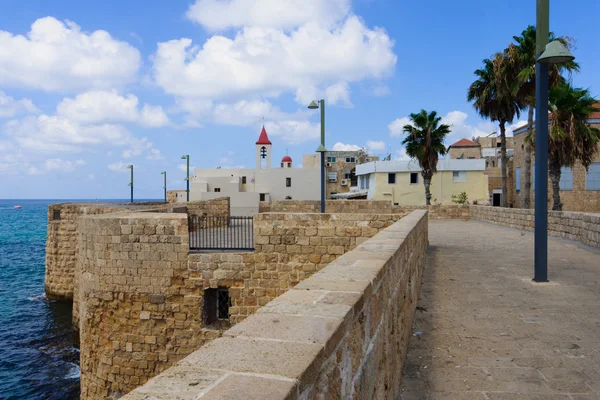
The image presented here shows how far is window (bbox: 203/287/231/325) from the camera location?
390 inches

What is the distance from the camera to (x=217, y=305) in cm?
1001

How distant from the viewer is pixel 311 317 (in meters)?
2.13

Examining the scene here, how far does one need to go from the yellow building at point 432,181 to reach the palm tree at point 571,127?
17455mm

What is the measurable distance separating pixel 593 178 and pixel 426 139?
1133 centimetres

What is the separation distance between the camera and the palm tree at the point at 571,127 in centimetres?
1867

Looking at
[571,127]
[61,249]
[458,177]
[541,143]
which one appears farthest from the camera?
[458,177]

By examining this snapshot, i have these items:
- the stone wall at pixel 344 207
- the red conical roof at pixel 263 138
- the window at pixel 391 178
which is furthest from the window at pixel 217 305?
the red conical roof at pixel 263 138

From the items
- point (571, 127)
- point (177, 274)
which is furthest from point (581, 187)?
point (177, 274)

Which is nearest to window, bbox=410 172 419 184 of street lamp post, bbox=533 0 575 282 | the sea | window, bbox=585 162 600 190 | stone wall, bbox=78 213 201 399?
window, bbox=585 162 600 190

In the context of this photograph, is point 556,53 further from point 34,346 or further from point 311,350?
point 34,346

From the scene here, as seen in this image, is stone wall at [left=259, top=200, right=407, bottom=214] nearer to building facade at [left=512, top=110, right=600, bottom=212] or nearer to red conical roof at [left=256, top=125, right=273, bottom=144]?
building facade at [left=512, top=110, right=600, bottom=212]

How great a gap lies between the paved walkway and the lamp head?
3.43m

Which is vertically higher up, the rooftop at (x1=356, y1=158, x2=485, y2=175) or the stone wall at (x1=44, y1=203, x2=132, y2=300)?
the rooftop at (x1=356, y1=158, x2=485, y2=175)

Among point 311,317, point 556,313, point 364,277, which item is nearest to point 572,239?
point 556,313
